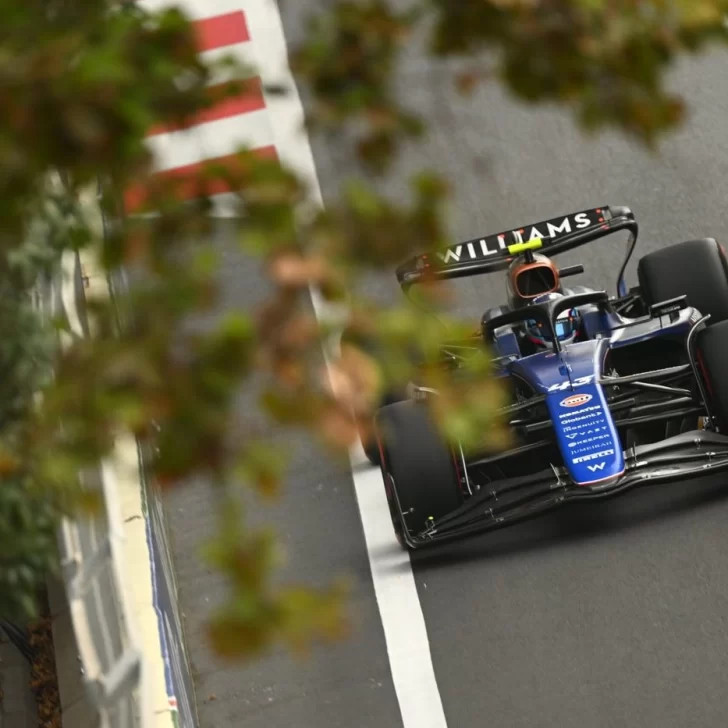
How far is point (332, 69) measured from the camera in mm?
1907

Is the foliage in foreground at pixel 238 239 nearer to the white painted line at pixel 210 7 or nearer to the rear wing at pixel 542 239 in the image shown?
the rear wing at pixel 542 239

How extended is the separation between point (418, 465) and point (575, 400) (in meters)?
0.73

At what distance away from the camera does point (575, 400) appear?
546 centimetres

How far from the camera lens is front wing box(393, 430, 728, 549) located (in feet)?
17.4

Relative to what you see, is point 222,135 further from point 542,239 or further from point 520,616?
point 520,616

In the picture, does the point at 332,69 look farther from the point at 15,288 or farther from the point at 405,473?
the point at 405,473

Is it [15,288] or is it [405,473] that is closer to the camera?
[15,288]

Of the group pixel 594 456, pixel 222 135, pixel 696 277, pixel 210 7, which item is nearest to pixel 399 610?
pixel 594 456

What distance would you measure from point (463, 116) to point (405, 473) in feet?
11.3

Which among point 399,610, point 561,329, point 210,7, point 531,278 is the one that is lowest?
point 399,610

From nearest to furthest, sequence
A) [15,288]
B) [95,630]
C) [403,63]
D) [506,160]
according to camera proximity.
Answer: [15,288] < [95,630] < [506,160] < [403,63]

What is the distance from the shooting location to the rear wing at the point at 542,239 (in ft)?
19.2

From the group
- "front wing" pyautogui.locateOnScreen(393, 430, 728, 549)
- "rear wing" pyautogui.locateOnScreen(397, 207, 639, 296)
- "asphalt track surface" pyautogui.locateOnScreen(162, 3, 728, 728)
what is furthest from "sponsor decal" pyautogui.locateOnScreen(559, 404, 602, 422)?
"rear wing" pyautogui.locateOnScreen(397, 207, 639, 296)

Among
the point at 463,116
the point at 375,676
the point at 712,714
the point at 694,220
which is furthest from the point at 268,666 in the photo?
the point at 463,116
